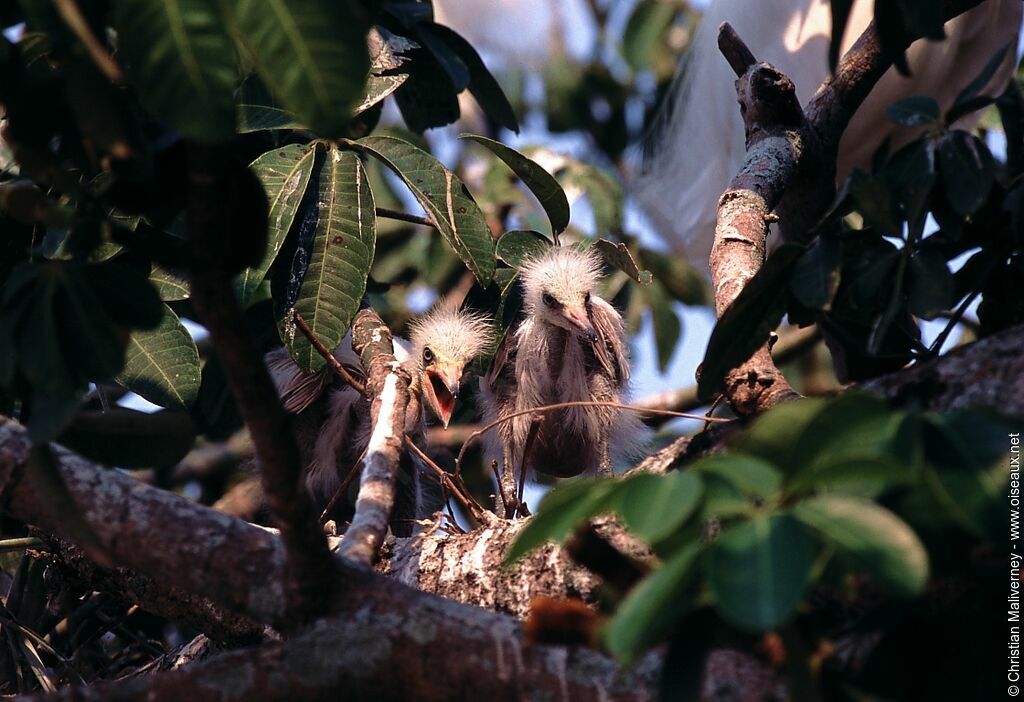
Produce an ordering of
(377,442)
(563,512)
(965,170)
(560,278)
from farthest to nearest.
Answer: (560,278), (377,442), (965,170), (563,512)

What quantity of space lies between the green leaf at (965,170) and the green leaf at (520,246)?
44.3 inches

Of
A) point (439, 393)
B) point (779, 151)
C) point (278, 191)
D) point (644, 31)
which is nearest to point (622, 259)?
point (779, 151)

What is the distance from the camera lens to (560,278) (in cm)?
248

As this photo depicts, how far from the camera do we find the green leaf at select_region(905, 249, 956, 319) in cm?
131

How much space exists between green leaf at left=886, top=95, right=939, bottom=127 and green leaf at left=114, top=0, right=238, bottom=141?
3.03ft

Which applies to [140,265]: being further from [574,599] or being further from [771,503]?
[771,503]

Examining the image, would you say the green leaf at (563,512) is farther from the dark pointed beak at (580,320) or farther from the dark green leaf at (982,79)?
the dark pointed beak at (580,320)

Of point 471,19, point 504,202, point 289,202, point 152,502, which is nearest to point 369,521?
point 152,502

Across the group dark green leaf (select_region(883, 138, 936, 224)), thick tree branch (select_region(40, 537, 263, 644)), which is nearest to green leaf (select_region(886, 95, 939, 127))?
dark green leaf (select_region(883, 138, 936, 224))

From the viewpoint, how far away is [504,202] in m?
3.48

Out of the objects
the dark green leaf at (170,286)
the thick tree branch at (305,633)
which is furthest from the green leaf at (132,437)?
the dark green leaf at (170,286)

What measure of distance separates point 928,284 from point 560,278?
1.22 meters

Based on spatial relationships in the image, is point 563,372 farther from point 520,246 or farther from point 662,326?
point 662,326

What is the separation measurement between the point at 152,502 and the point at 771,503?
0.73 meters
